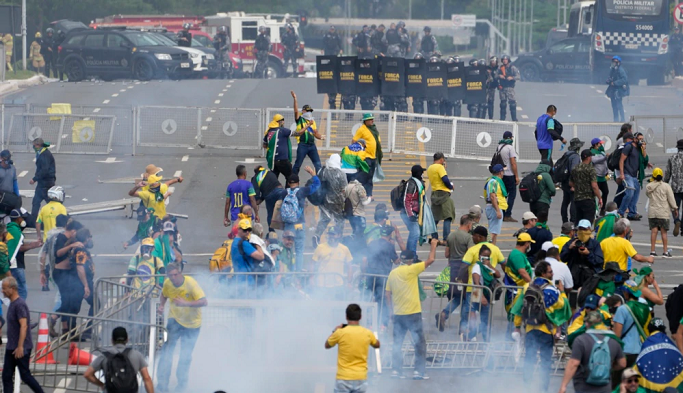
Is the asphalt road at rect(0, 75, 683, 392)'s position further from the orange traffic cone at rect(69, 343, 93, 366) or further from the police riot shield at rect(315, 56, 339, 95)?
the police riot shield at rect(315, 56, 339, 95)

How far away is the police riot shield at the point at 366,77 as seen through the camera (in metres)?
29.1

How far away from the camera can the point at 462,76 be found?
28.9m

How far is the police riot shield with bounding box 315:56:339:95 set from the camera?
29.2m

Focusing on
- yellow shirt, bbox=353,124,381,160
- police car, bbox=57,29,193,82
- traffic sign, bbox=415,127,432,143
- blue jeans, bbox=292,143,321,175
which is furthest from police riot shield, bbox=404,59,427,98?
police car, bbox=57,29,193,82

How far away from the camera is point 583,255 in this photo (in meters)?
13.9

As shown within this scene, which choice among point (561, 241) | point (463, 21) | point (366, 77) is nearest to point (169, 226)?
point (561, 241)

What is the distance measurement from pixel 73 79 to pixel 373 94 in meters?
16.2

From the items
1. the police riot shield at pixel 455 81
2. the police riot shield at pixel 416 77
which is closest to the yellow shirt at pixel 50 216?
the police riot shield at pixel 416 77

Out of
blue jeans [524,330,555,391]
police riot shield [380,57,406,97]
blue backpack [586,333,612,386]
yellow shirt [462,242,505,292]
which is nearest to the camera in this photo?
blue backpack [586,333,612,386]

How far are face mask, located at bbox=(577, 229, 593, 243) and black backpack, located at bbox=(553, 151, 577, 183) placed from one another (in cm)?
505

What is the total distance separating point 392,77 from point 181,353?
699 inches

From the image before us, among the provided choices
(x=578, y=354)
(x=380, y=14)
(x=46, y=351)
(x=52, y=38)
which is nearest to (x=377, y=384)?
(x=578, y=354)

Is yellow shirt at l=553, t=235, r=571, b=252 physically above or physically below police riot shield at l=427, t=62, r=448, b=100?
below

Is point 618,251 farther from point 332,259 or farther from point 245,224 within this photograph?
point 245,224
